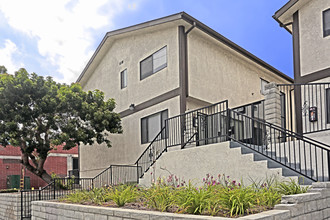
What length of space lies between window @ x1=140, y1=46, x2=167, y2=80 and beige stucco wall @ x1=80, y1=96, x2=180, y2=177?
1.57m

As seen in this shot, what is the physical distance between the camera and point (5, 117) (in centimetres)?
1417

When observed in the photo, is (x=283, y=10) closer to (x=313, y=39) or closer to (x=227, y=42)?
(x=313, y=39)

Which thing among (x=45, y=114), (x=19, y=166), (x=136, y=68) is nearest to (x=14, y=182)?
(x=19, y=166)

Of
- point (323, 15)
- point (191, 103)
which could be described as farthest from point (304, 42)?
point (191, 103)

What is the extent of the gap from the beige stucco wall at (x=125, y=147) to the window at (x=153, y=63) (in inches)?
61.9

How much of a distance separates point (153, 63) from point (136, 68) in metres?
1.52

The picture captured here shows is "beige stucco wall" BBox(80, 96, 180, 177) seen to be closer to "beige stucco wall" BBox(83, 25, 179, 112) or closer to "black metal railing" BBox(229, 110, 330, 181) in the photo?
"beige stucco wall" BBox(83, 25, 179, 112)

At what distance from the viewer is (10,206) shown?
40.9 ft

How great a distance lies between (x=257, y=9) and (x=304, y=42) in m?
11.8

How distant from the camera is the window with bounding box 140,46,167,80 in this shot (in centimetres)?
1392

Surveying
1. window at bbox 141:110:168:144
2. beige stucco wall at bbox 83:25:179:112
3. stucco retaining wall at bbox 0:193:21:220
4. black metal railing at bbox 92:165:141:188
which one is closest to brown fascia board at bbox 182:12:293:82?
beige stucco wall at bbox 83:25:179:112

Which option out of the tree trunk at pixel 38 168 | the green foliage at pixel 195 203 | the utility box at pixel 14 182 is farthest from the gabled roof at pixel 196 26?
the utility box at pixel 14 182

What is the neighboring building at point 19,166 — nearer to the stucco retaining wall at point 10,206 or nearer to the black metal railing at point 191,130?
the stucco retaining wall at point 10,206

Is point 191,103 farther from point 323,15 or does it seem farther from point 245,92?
point 323,15
